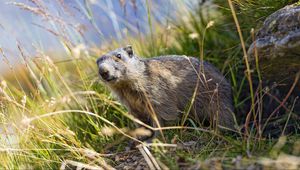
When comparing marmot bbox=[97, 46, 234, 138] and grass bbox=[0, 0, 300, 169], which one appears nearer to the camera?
grass bbox=[0, 0, 300, 169]

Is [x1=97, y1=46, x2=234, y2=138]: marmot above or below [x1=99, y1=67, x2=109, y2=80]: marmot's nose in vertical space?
below

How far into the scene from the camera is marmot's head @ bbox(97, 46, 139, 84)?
475 cm

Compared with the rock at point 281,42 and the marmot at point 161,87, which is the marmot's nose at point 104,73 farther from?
the rock at point 281,42

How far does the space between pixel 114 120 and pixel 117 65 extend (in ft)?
3.83

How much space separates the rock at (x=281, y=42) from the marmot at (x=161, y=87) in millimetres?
644

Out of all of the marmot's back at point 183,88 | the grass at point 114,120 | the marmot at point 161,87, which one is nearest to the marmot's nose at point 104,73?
the marmot at point 161,87

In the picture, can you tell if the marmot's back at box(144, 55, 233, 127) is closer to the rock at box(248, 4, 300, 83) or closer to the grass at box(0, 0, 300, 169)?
the grass at box(0, 0, 300, 169)

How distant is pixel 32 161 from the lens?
4812mm

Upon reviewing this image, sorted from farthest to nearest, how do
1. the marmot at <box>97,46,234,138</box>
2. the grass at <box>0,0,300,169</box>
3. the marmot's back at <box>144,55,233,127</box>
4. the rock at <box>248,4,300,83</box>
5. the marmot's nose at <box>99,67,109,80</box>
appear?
the marmot's back at <box>144,55,233,127</box> → the marmot at <box>97,46,234,138</box> → the marmot's nose at <box>99,67,109,80</box> → the rock at <box>248,4,300,83</box> → the grass at <box>0,0,300,169</box>

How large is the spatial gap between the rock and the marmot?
2.11 feet

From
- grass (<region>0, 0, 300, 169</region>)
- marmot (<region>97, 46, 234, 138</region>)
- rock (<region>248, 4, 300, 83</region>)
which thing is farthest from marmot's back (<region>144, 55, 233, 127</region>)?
rock (<region>248, 4, 300, 83</region>)

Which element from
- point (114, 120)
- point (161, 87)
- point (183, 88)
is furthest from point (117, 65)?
point (114, 120)

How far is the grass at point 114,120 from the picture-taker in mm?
3888

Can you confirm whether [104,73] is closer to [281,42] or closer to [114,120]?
[114,120]
